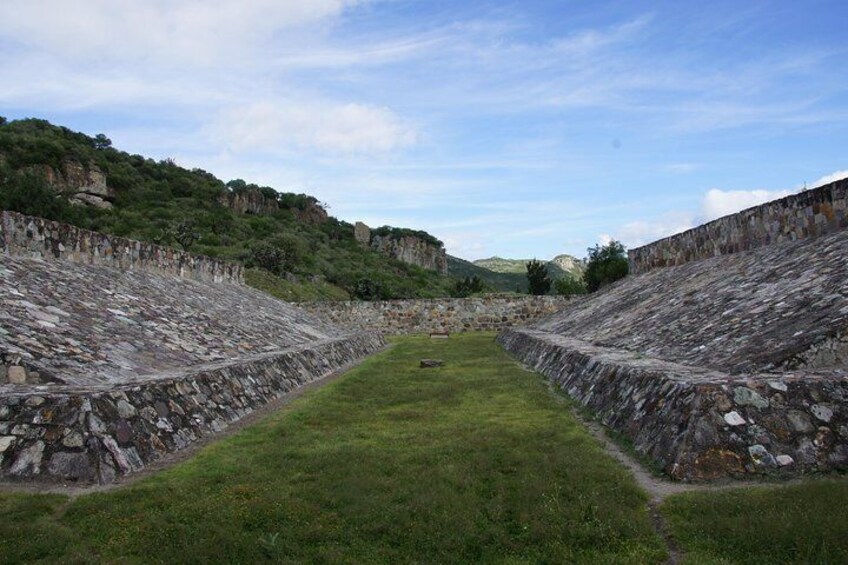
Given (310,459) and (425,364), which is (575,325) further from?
(310,459)

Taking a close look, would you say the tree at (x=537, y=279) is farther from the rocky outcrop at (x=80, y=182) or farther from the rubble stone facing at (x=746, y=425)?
the rubble stone facing at (x=746, y=425)

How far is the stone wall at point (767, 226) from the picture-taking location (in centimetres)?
1177

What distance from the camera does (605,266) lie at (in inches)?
1797

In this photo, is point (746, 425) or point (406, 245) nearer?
point (746, 425)

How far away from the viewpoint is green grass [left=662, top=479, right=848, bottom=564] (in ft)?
12.6

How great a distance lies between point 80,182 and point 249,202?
27714mm

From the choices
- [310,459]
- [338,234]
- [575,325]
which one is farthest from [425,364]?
[338,234]

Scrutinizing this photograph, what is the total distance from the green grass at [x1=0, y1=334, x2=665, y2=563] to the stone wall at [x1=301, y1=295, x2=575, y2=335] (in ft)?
77.9

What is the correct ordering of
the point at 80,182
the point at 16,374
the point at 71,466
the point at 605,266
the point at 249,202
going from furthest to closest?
the point at 249,202 < the point at 80,182 < the point at 605,266 < the point at 16,374 < the point at 71,466

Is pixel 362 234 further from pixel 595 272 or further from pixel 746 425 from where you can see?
pixel 746 425

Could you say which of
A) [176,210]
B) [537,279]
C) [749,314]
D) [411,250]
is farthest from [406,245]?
[749,314]

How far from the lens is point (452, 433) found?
A: 7.34 m

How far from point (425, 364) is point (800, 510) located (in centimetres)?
1145

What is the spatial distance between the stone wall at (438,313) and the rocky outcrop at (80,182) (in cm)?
3184
